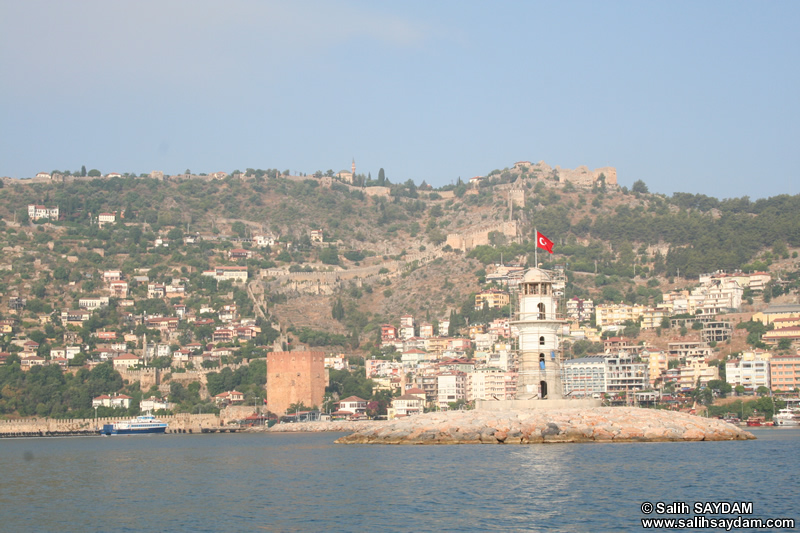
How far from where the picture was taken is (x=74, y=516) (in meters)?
28.3

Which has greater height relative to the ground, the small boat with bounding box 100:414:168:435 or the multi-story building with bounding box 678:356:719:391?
the multi-story building with bounding box 678:356:719:391

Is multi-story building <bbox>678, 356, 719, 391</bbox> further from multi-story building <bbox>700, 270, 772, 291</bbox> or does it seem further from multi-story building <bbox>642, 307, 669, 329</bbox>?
multi-story building <bbox>700, 270, 772, 291</bbox>

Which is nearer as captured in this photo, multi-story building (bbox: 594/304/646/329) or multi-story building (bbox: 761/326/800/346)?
multi-story building (bbox: 761/326/800/346)

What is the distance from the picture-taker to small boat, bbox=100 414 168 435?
89875 mm

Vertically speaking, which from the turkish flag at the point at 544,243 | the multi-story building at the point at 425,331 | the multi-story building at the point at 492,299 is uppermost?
the multi-story building at the point at 492,299

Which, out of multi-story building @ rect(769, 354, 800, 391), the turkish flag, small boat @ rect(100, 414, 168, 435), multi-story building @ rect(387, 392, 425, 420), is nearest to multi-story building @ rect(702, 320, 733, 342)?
multi-story building @ rect(769, 354, 800, 391)

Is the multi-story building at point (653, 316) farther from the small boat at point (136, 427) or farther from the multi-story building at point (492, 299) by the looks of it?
the small boat at point (136, 427)

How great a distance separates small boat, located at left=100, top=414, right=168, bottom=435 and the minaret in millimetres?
51771

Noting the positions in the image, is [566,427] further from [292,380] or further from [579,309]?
[579,309]

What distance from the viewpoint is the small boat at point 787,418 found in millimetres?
71812

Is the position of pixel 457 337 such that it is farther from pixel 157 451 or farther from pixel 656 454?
pixel 656 454

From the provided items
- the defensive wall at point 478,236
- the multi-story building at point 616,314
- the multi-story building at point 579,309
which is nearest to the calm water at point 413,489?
the multi-story building at point 616,314

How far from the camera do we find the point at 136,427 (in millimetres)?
90500

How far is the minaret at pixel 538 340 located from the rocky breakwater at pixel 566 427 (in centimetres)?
120
